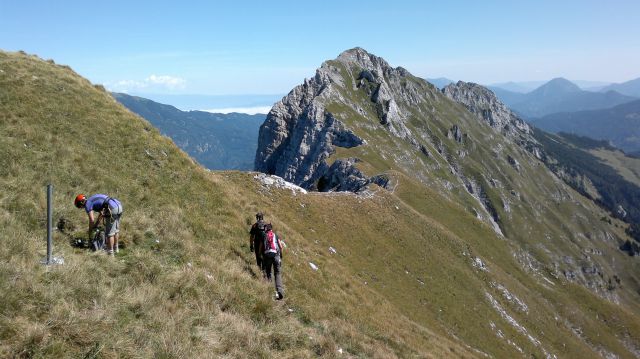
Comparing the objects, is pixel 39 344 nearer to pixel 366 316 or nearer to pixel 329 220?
pixel 366 316

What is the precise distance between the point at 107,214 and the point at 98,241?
99 cm

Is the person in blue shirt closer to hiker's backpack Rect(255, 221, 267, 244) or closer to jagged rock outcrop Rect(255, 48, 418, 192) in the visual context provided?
hiker's backpack Rect(255, 221, 267, 244)

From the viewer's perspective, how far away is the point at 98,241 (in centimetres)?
1493

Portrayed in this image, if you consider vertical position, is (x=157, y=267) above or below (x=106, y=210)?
below

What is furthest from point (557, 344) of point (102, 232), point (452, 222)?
point (102, 232)

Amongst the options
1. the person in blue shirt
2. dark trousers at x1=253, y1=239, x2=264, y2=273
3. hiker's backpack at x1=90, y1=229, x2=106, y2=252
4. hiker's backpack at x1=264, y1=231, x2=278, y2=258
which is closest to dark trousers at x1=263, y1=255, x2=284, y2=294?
hiker's backpack at x1=264, y1=231, x2=278, y2=258

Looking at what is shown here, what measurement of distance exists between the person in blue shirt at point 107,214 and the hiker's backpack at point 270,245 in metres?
5.66

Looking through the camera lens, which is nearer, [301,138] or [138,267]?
[138,267]

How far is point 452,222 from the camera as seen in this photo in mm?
90812

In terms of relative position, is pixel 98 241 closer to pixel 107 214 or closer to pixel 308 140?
pixel 107 214

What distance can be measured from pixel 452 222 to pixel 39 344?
8932 centimetres

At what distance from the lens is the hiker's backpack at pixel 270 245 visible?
17.5m

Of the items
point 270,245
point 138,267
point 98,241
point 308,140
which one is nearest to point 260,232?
point 270,245

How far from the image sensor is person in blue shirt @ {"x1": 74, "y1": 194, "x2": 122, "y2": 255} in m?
14.9
